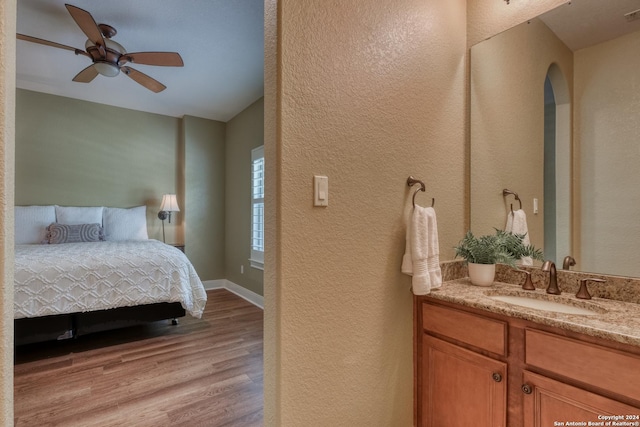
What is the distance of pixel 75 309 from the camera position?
235cm

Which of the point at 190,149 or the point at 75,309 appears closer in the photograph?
A: the point at 75,309

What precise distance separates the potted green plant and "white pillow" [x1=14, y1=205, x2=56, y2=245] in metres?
4.60

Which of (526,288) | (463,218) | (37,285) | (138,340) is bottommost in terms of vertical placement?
(138,340)

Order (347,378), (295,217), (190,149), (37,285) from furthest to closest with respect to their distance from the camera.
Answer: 1. (190,149)
2. (37,285)
3. (347,378)
4. (295,217)

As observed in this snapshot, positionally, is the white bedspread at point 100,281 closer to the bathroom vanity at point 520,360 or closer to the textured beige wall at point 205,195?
the textured beige wall at point 205,195

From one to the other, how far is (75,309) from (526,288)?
3.12 meters

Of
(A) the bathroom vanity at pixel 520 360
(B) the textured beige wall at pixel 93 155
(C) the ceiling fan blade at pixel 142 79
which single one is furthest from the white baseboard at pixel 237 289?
(A) the bathroom vanity at pixel 520 360

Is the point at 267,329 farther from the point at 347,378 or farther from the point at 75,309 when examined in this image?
the point at 75,309

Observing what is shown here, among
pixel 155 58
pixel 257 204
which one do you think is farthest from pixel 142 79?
pixel 257 204

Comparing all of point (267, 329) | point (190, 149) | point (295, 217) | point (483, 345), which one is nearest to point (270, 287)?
point (267, 329)

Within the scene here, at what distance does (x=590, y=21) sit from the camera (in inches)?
53.2

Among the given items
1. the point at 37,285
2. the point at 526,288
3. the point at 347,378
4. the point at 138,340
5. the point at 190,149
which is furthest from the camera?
the point at 190,149

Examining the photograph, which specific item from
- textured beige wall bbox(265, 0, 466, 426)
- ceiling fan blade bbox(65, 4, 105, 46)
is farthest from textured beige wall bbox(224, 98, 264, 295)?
textured beige wall bbox(265, 0, 466, 426)

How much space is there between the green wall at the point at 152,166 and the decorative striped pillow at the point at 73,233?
60 centimetres
